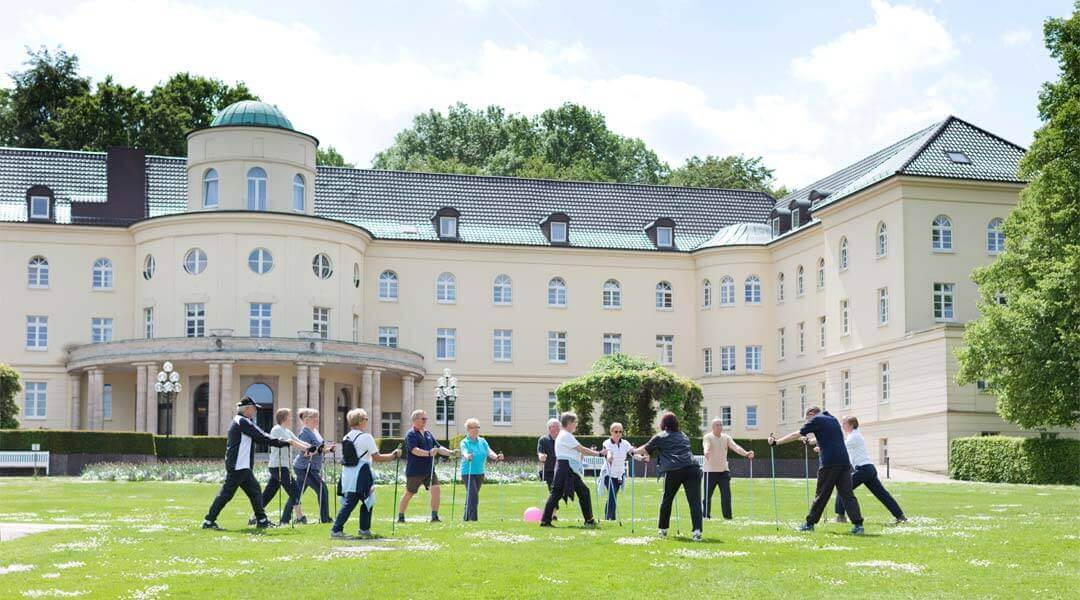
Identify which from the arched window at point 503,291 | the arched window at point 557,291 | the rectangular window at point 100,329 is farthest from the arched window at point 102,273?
the arched window at point 557,291

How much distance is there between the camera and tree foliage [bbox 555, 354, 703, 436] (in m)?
54.1

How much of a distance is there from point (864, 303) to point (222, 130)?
26548 millimetres

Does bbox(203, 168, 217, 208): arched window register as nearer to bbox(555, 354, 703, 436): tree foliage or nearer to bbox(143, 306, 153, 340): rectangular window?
bbox(143, 306, 153, 340): rectangular window

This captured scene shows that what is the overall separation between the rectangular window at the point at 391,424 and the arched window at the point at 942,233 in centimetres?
2401

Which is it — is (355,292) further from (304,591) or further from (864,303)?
(304,591)

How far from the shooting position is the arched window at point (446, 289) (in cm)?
6819

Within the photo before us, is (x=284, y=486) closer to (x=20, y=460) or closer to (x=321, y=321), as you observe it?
(x=20, y=460)

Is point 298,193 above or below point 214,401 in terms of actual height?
above

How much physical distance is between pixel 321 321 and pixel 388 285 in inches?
230

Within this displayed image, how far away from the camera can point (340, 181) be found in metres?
70.4

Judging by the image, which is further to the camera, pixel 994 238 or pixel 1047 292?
pixel 994 238

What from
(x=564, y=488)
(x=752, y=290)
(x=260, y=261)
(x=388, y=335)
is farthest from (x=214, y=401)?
(x=564, y=488)

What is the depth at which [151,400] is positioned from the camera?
57.6 meters

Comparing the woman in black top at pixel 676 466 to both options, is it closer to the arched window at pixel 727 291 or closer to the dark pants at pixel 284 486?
the dark pants at pixel 284 486
